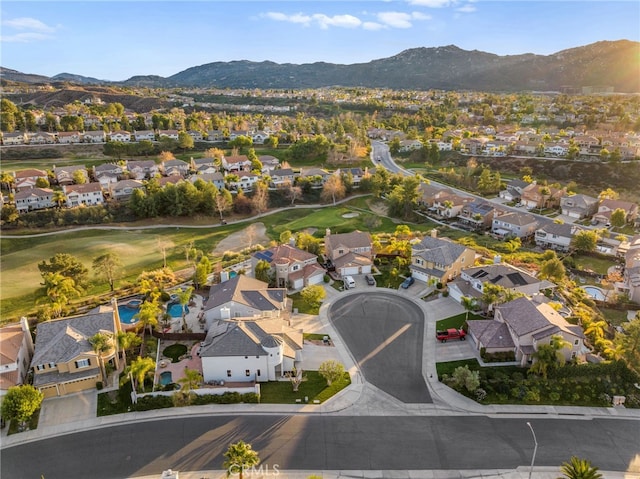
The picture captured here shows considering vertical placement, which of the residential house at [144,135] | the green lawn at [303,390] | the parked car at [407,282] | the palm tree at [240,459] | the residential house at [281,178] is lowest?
the green lawn at [303,390]

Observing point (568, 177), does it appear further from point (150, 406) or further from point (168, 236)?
point (150, 406)

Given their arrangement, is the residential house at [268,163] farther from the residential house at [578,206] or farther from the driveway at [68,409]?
the driveway at [68,409]

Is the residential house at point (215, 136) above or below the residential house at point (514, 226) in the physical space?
above

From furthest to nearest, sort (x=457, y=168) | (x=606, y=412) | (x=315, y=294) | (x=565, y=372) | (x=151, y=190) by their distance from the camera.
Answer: (x=457, y=168) → (x=151, y=190) → (x=315, y=294) → (x=565, y=372) → (x=606, y=412)

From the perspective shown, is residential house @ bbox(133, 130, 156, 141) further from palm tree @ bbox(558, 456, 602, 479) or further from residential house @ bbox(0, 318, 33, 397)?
palm tree @ bbox(558, 456, 602, 479)

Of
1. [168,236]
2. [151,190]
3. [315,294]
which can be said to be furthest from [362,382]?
[151,190]

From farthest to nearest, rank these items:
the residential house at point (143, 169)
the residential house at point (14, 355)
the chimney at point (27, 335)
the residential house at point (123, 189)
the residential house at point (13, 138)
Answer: the residential house at point (13, 138) < the residential house at point (143, 169) < the residential house at point (123, 189) < the chimney at point (27, 335) < the residential house at point (14, 355)

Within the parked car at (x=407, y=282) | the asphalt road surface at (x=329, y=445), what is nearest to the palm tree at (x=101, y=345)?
the asphalt road surface at (x=329, y=445)
